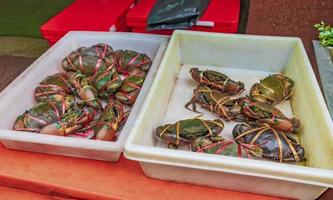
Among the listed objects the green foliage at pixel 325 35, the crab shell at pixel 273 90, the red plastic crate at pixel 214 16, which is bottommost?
the crab shell at pixel 273 90

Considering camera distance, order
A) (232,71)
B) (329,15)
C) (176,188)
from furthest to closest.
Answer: (232,71)
(329,15)
(176,188)

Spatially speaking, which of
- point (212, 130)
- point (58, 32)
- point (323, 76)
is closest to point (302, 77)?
point (323, 76)

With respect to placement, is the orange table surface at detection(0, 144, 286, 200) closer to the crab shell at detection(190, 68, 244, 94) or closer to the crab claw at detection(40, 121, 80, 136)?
the crab claw at detection(40, 121, 80, 136)

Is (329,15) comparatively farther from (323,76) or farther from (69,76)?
(69,76)

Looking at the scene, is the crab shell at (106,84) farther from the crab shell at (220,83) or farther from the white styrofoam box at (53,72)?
the crab shell at (220,83)

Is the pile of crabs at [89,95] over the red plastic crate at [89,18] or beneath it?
beneath

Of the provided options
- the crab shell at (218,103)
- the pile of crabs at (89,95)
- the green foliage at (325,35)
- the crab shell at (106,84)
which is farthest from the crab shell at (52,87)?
the green foliage at (325,35)

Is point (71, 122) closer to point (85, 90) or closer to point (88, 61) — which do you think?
point (85, 90)

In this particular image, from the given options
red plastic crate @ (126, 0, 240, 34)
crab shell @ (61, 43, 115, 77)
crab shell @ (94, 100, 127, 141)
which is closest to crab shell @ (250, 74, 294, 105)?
red plastic crate @ (126, 0, 240, 34)
